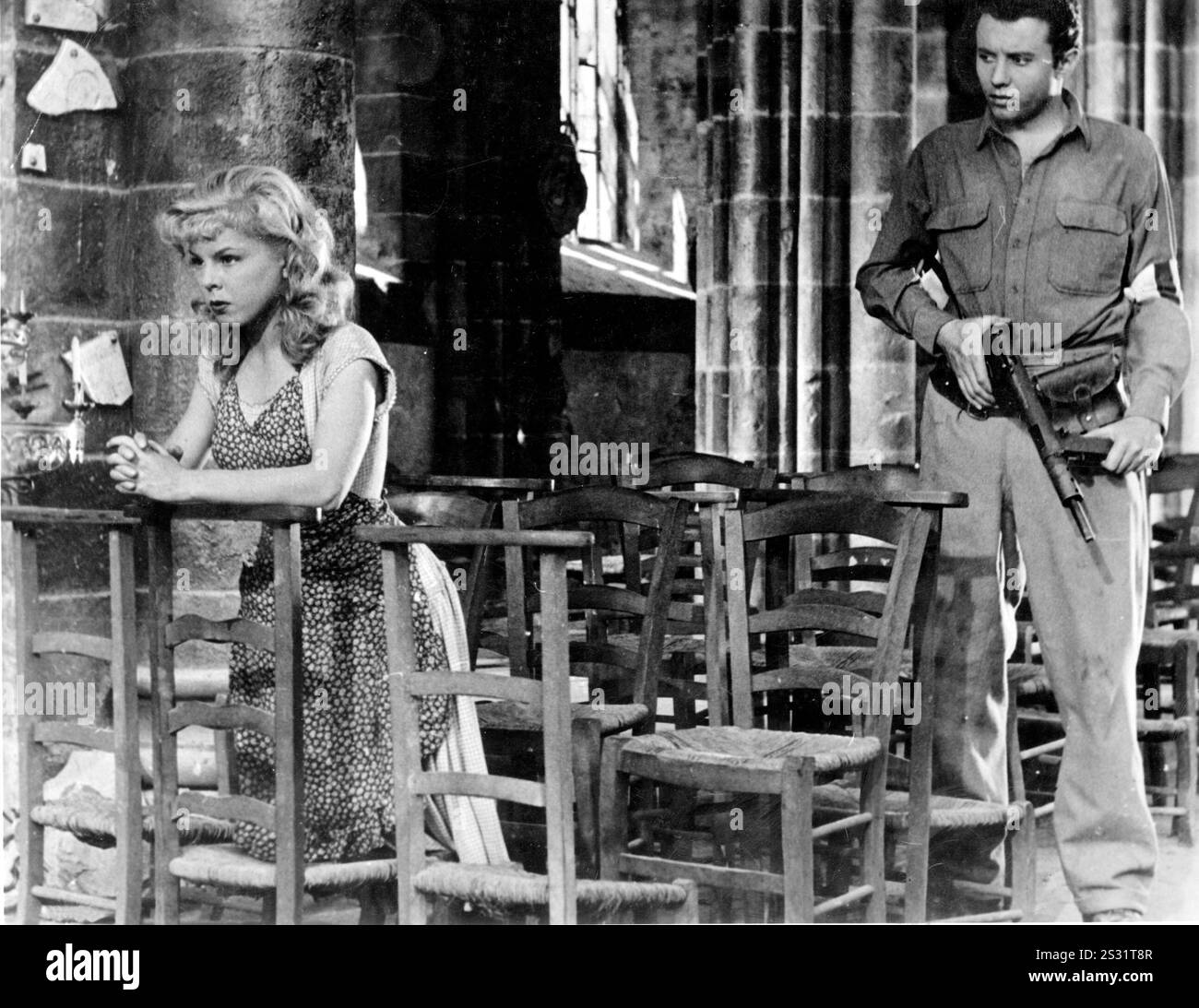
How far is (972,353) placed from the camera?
172 inches

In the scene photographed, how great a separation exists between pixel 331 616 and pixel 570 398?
431 inches

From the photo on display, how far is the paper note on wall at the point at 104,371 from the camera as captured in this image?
4812 millimetres

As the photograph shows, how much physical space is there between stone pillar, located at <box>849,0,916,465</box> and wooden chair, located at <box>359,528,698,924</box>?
4.33 metres

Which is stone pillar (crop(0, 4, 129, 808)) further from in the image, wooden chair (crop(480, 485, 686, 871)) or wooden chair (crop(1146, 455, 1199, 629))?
wooden chair (crop(1146, 455, 1199, 629))

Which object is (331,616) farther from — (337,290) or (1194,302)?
(1194,302)

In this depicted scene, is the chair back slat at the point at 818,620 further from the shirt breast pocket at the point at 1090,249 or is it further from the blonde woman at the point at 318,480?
the shirt breast pocket at the point at 1090,249

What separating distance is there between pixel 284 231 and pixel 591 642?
1.57 m

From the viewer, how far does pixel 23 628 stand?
388cm

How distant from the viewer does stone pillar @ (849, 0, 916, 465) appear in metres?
7.71

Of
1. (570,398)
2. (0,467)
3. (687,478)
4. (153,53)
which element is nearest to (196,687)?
(0,467)

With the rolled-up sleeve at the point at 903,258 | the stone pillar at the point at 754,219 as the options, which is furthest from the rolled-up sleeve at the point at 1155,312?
the stone pillar at the point at 754,219

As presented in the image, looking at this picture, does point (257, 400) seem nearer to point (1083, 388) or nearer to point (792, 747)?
point (792, 747)

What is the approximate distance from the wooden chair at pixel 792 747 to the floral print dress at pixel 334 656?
1.67ft

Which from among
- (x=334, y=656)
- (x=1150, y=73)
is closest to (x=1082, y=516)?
(x=334, y=656)
